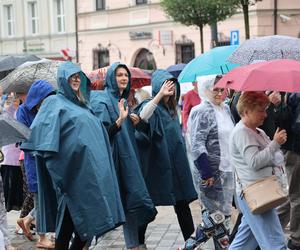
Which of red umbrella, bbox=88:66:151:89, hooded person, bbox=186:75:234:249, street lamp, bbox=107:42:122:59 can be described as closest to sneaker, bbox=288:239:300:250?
hooded person, bbox=186:75:234:249

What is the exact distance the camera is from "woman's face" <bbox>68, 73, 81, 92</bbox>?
19.1 ft

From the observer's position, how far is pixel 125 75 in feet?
21.9

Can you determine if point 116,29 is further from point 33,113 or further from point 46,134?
point 46,134

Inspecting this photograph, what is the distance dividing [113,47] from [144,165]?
2774 centimetres

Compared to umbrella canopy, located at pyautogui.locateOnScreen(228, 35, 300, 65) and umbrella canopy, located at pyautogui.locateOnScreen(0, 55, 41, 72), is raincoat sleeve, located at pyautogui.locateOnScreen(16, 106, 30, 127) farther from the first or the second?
umbrella canopy, located at pyautogui.locateOnScreen(0, 55, 41, 72)

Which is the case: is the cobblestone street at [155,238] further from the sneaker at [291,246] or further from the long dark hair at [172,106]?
the long dark hair at [172,106]

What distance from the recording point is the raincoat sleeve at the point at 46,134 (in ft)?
17.8

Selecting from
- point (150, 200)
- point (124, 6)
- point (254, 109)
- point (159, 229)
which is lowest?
point (159, 229)

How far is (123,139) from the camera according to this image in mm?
6410

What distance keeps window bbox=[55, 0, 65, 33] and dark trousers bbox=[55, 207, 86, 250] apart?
3214 centimetres

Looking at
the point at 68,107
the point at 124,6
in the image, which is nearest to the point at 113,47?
the point at 124,6

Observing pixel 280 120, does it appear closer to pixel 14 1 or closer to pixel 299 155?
pixel 299 155

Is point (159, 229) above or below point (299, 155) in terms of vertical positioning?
below

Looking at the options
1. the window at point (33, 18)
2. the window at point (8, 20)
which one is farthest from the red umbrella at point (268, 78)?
the window at point (8, 20)
